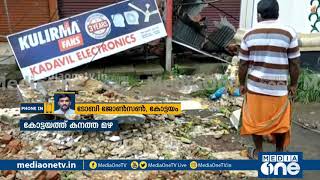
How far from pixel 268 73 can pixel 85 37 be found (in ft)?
13.9

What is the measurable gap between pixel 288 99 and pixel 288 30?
0.66m

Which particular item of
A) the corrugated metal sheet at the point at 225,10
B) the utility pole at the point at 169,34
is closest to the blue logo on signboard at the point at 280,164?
the utility pole at the point at 169,34

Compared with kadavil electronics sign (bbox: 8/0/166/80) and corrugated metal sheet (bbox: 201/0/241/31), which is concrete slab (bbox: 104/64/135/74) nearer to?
kadavil electronics sign (bbox: 8/0/166/80)

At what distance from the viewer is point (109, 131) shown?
5133 mm

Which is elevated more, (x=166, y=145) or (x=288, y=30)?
→ (x=288, y=30)

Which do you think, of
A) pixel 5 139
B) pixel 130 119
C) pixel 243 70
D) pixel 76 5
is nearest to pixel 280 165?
pixel 243 70

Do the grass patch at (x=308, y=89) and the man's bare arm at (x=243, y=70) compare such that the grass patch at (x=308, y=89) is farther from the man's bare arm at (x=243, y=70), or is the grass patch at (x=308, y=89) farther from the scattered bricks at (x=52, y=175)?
the scattered bricks at (x=52, y=175)

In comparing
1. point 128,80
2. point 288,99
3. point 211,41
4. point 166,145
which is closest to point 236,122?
point 166,145

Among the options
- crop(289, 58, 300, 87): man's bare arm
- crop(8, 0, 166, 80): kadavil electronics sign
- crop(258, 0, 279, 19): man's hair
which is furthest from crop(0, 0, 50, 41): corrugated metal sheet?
crop(289, 58, 300, 87): man's bare arm

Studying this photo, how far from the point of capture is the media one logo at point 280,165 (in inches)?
133

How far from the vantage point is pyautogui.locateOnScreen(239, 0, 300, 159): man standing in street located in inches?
152

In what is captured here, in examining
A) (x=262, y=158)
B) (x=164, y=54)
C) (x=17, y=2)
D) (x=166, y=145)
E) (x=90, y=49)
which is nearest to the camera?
(x=262, y=158)

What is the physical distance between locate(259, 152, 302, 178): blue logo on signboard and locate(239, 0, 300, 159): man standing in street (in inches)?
28.4

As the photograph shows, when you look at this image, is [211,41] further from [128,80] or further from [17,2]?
[17,2]
